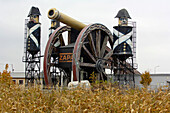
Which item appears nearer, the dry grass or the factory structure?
the dry grass

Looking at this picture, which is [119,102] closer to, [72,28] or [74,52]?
[74,52]

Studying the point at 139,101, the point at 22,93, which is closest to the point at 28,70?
the point at 22,93

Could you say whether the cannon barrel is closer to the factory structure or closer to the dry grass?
the factory structure

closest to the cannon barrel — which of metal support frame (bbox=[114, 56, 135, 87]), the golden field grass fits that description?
metal support frame (bbox=[114, 56, 135, 87])

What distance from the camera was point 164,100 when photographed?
816cm

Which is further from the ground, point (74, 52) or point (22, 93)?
point (74, 52)

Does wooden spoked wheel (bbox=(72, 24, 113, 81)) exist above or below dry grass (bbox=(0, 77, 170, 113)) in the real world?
above

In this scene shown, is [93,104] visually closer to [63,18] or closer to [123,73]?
[63,18]

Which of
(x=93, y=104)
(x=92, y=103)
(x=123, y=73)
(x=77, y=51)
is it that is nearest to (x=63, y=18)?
(x=77, y=51)

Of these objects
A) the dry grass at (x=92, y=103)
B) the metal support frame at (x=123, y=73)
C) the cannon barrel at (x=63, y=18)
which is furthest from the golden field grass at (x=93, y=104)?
the metal support frame at (x=123, y=73)

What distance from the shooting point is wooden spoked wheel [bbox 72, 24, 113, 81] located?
1012 inches

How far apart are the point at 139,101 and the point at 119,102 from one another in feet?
2.10

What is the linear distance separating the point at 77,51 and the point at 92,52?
→ 3471 mm

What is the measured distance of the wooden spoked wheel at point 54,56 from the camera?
27.5 meters
